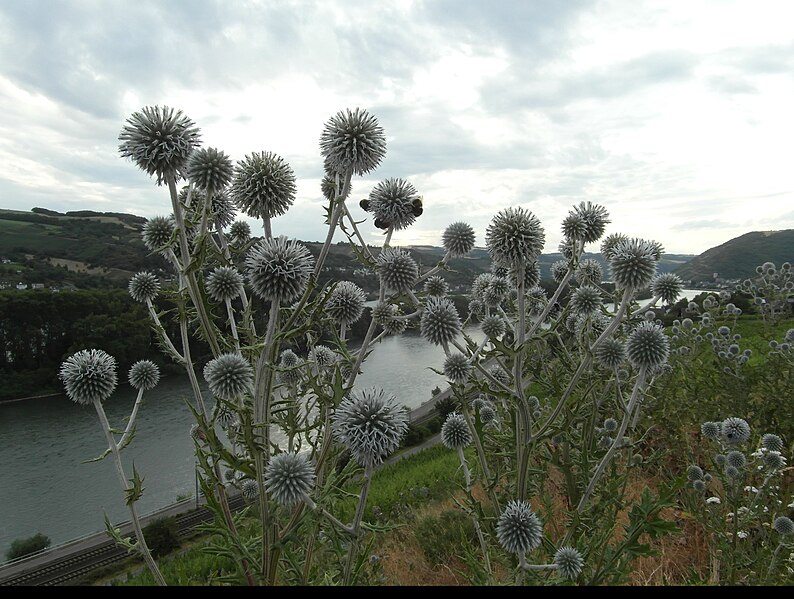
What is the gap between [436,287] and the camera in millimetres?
4094

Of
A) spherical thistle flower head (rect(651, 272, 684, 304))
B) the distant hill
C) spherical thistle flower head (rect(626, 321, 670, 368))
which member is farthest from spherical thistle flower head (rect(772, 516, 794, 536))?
the distant hill

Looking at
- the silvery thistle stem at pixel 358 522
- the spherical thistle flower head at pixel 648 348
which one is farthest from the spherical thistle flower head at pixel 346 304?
the spherical thistle flower head at pixel 648 348

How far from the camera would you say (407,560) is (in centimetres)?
662

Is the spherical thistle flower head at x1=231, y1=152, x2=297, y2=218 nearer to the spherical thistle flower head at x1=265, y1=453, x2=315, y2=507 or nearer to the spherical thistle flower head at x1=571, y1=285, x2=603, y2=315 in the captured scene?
the spherical thistle flower head at x1=265, y1=453, x2=315, y2=507

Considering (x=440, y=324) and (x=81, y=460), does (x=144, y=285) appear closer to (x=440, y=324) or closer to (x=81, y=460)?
(x=440, y=324)

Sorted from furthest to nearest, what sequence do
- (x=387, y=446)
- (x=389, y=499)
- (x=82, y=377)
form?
1. (x=389, y=499)
2. (x=82, y=377)
3. (x=387, y=446)

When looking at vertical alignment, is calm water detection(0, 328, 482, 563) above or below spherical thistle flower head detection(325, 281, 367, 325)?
below

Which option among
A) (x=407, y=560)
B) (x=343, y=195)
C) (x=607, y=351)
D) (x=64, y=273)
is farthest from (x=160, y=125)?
(x=64, y=273)

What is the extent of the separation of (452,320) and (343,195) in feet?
4.54

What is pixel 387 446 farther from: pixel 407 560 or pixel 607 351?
pixel 407 560

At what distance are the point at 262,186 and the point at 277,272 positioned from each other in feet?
2.23

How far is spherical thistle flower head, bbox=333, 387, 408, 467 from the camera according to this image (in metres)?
2.36

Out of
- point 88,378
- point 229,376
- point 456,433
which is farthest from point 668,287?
point 88,378

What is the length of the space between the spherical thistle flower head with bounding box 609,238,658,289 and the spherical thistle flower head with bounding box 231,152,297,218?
2472mm
